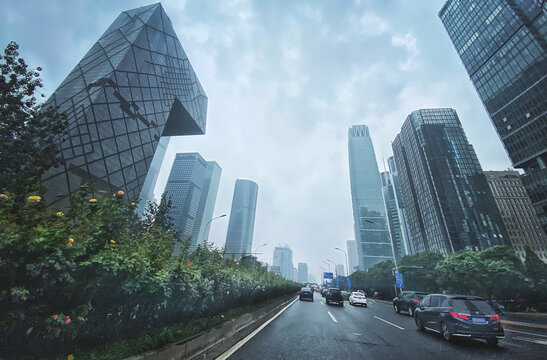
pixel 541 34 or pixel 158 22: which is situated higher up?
pixel 541 34

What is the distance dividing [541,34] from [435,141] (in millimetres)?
50606

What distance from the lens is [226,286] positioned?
27.5ft

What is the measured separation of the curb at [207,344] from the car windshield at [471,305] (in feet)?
24.2

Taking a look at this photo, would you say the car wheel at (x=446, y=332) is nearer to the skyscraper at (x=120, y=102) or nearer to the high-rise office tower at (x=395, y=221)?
the skyscraper at (x=120, y=102)

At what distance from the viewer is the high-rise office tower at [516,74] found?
2293 inches

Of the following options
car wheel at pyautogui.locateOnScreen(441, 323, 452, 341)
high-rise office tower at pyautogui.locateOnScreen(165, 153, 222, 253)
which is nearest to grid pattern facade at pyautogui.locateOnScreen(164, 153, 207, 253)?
high-rise office tower at pyautogui.locateOnScreen(165, 153, 222, 253)

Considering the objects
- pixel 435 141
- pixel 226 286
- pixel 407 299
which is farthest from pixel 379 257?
pixel 226 286

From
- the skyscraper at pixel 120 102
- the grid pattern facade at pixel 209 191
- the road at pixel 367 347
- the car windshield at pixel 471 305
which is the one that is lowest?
the road at pixel 367 347

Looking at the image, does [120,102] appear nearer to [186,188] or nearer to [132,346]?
[132,346]

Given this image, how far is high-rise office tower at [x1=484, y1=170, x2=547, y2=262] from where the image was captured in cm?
9298

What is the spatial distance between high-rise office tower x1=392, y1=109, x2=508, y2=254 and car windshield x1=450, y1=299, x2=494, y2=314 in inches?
4101

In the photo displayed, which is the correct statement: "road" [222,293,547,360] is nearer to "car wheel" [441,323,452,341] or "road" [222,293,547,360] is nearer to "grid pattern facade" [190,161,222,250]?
"car wheel" [441,323,452,341]

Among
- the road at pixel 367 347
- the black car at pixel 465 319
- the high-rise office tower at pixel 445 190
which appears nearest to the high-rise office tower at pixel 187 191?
the road at pixel 367 347

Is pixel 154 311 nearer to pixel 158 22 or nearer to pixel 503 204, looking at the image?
pixel 158 22
